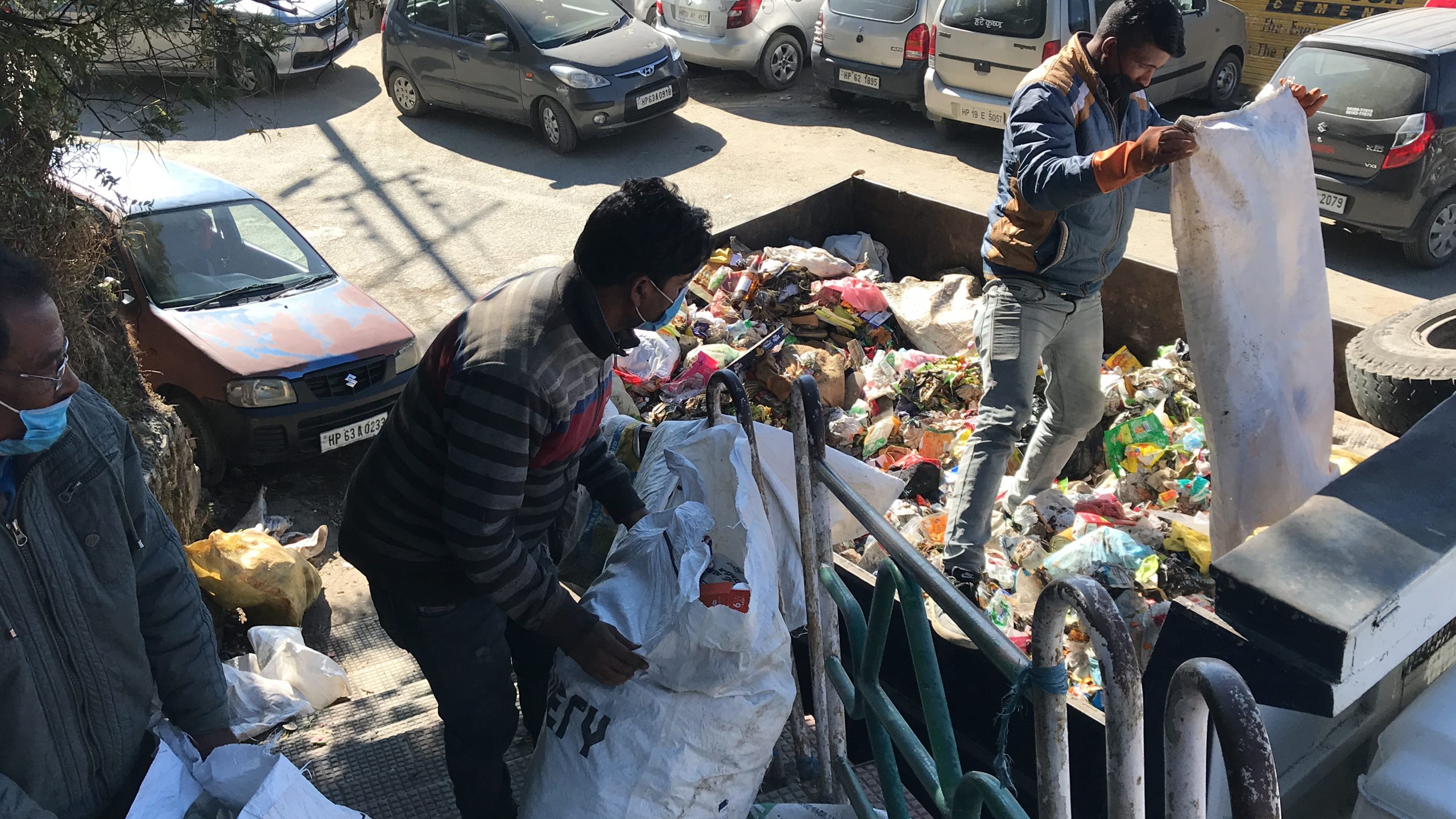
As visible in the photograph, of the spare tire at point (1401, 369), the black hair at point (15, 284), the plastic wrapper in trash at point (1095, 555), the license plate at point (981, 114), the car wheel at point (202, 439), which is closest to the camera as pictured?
the black hair at point (15, 284)

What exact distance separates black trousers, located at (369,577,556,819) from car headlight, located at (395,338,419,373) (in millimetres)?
3461

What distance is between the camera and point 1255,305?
303 centimetres

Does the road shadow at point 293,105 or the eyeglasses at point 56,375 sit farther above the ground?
the eyeglasses at point 56,375

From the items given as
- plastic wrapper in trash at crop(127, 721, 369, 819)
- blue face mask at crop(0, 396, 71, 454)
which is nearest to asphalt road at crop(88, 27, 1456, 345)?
plastic wrapper in trash at crop(127, 721, 369, 819)

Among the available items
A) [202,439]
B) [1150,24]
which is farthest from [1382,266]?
[202,439]

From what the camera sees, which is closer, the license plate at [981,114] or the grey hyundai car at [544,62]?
the license plate at [981,114]

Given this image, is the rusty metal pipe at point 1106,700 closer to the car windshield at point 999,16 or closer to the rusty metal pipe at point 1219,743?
the rusty metal pipe at point 1219,743

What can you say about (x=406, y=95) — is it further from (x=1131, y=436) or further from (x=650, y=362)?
(x=1131, y=436)

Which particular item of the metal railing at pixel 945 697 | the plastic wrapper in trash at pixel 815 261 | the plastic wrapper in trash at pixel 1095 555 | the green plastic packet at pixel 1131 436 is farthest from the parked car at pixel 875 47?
the metal railing at pixel 945 697

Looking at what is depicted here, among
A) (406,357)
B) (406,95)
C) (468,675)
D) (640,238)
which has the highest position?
(640,238)

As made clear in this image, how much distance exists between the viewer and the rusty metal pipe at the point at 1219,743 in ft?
3.79

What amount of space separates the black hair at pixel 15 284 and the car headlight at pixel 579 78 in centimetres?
916

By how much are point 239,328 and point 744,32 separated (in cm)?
814

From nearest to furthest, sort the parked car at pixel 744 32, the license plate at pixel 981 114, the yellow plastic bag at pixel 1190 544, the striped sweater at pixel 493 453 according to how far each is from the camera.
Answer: the striped sweater at pixel 493 453, the yellow plastic bag at pixel 1190 544, the license plate at pixel 981 114, the parked car at pixel 744 32
